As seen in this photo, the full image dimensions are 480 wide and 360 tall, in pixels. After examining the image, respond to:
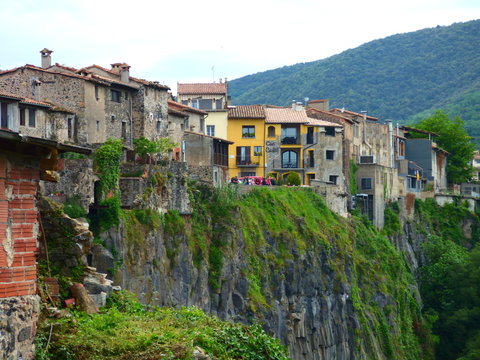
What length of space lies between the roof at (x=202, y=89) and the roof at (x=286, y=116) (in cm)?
483

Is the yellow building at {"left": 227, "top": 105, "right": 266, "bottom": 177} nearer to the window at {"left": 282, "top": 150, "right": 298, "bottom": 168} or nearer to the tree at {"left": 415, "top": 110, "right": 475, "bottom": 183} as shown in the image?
the window at {"left": 282, "top": 150, "right": 298, "bottom": 168}

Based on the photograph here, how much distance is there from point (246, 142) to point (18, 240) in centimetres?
8381

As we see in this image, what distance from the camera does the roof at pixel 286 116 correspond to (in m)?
100

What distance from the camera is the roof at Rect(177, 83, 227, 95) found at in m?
103

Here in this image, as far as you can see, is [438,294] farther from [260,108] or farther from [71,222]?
[71,222]

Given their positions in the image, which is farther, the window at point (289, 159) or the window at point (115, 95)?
the window at point (289, 159)

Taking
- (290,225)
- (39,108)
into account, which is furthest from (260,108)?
(39,108)

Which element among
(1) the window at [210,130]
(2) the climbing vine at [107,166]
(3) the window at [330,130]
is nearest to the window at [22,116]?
(2) the climbing vine at [107,166]

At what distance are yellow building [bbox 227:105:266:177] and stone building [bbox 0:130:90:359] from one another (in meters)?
82.0

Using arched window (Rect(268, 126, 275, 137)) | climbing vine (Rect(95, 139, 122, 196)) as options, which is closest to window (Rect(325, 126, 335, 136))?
arched window (Rect(268, 126, 275, 137))

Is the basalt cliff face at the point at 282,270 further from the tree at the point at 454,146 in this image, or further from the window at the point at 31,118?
the tree at the point at 454,146

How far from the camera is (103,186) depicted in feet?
181

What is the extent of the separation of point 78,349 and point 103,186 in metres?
39.2

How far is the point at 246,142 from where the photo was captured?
324ft
